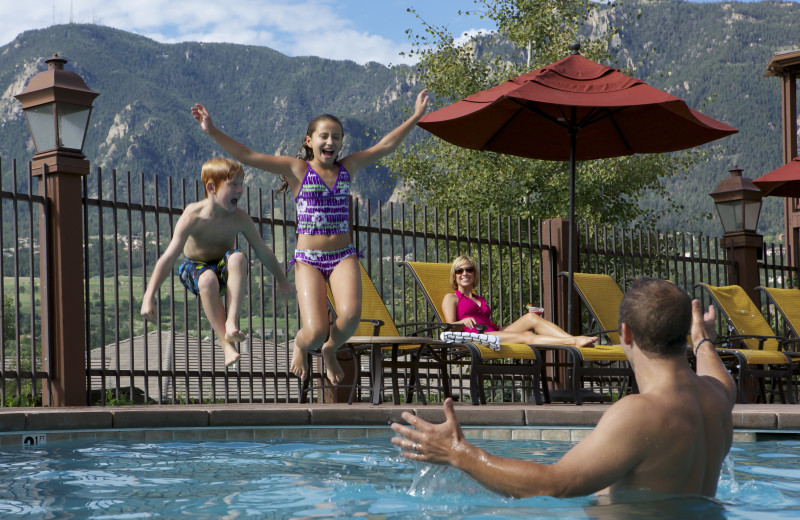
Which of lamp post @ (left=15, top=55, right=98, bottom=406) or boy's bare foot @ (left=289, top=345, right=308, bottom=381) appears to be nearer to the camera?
boy's bare foot @ (left=289, top=345, right=308, bottom=381)

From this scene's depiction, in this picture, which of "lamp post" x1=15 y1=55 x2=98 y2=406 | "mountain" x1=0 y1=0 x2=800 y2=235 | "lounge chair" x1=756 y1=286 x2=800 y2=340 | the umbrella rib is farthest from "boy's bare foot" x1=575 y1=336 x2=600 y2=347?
"mountain" x1=0 y1=0 x2=800 y2=235

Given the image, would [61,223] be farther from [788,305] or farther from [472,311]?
[788,305]

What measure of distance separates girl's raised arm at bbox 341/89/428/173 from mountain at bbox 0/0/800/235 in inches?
3128

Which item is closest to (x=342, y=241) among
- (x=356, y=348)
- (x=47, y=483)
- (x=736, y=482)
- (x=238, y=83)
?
(x=356, y=348)

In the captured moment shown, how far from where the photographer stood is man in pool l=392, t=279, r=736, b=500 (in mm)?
2408

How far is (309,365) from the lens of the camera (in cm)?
757

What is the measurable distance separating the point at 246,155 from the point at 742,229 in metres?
8.00

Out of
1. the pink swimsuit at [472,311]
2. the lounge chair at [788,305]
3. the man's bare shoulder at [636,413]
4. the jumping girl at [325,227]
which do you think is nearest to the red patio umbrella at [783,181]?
the lounge chair at [788,305]

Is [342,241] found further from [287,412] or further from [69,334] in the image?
[69,334]

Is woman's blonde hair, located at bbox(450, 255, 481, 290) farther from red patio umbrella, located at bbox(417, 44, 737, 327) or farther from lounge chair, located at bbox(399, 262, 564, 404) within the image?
red patio umbrella, located at bbox(417, 44, 737, 327)

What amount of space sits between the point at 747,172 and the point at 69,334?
84.5m

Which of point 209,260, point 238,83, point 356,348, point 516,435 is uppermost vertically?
point 238,83

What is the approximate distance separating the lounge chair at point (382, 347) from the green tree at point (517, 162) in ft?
44.0

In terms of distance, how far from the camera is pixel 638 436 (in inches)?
94.4
